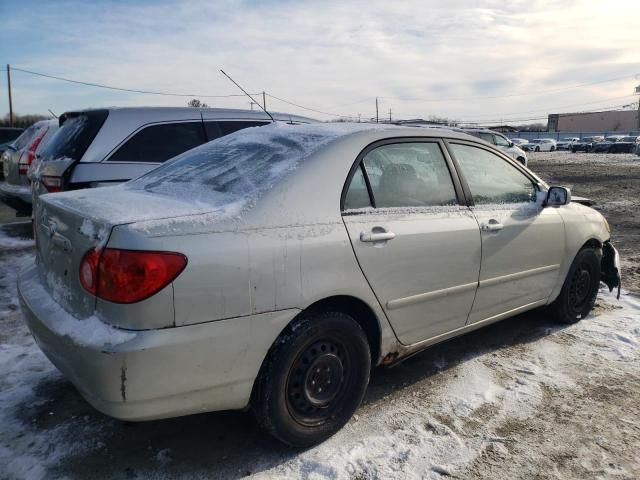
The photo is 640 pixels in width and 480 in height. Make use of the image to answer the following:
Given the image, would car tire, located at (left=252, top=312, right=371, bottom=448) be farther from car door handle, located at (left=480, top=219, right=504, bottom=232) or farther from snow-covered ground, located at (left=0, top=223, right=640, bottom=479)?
car door handle, located at (left=480, top=219, right=504, bottom=232)

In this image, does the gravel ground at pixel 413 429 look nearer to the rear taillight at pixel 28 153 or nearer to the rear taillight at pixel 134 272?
the rear taillight at pixel 134 272

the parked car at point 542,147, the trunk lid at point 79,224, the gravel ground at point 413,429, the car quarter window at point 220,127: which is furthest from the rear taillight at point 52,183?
the parked car at point 542,147

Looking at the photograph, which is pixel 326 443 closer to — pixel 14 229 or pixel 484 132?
pixel 14 229

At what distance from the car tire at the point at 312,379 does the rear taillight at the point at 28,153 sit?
6.69m

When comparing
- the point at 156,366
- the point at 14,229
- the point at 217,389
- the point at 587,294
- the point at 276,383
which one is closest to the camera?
the point at 156,366

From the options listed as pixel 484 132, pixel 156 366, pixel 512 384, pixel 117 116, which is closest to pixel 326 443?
pixel 156 366

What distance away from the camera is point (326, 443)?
9.11 ft

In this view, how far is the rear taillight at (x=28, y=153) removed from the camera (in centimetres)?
777

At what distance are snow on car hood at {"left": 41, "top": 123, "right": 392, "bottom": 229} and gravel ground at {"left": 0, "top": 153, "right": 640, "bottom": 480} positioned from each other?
1.20 metres

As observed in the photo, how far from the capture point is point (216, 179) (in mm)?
2912

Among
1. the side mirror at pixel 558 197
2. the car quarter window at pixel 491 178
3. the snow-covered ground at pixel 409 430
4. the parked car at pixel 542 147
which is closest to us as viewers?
the snow-covered ground at pixel 409 430

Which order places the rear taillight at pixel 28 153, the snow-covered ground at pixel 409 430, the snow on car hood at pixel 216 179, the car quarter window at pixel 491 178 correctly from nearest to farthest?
the snow on car hood at pixel 216 179 → the snow-covered ground at pixel 409 430 → the car quarter window at pixel 491 178 → the rear taillight at pixel 28 153

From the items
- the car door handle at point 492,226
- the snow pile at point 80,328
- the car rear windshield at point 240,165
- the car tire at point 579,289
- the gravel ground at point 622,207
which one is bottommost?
the gravel ground at point 622,207

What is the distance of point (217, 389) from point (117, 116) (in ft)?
12.4
